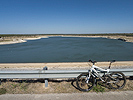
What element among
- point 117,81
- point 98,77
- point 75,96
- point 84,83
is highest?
point 98,77

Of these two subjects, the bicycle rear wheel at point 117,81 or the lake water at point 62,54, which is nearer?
Answer: the bicycle rear wheel at point 117,81

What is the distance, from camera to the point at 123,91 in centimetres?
400

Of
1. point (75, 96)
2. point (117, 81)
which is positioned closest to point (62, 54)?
point (117, 81)

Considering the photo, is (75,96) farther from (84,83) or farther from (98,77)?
(98,77)

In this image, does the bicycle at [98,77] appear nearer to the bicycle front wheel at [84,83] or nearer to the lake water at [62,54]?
the bicycle front wheel at [84,83]

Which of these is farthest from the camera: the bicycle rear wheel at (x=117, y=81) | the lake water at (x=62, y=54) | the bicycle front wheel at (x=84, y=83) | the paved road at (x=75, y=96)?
the lake water at (x=62, y=54)

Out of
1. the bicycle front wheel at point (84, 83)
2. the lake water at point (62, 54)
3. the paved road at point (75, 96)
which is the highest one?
the bicycle front wheel at point (84, 83)

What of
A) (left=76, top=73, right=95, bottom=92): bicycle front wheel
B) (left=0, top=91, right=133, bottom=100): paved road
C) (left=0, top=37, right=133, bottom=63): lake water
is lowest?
(left=0, top=37, right=133, bottom=63): lake water

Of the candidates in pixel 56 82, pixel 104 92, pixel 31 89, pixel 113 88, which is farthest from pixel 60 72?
pixel 113 88

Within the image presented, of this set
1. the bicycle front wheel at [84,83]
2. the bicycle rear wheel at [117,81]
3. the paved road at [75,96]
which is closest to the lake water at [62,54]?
the bicycle rear wheel at [117,81]

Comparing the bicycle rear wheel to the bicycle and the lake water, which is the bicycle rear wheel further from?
the lake water

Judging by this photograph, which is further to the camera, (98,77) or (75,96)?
(98,77)

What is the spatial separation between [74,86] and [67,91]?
0.53 meters

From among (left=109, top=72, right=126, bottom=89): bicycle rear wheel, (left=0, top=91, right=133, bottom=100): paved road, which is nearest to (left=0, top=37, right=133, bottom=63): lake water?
(left=109, top=72, right=126, bottom=89): bicycle rear wheel
